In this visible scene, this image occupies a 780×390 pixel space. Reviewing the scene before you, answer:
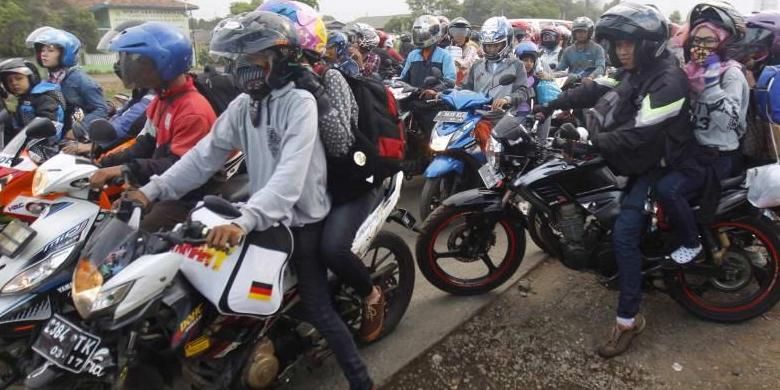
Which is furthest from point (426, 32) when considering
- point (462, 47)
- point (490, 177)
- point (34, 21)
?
point (34, 21)

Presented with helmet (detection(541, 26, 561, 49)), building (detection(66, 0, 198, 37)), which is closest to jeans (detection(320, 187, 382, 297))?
helmet (detection(541, 26, 561, 49))

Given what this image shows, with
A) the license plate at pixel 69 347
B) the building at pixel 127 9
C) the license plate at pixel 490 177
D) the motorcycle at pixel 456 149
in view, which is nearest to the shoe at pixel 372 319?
the license plate at pixel 490 177

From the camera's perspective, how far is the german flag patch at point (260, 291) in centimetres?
227

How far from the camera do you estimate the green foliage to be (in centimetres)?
2448

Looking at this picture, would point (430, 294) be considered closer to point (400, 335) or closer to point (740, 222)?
point (400, 335)

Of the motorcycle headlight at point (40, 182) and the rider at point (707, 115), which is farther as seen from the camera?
the rider at point (707, 115)

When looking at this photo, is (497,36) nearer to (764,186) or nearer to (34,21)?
(764,186)

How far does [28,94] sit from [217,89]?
2.09m

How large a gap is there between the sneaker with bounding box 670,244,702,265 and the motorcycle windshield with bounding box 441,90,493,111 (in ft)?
7.19

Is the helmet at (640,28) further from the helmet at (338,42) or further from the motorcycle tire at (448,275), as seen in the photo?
the helmet at (338,42)

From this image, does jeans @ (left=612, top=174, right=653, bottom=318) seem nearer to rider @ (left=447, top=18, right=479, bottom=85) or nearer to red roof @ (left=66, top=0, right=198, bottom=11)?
rider @ (left=447, top=18, right=479, bottom=85)

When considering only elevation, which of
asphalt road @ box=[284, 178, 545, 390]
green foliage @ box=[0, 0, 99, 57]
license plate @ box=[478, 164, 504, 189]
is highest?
license plate @ box=[478, 164, 504, 189]

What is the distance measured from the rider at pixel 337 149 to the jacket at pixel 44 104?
101 inches

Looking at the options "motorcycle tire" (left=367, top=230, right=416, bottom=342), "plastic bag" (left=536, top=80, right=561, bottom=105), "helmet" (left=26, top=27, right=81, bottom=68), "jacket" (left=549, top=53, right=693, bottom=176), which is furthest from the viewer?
"plastic bag" (left=536, top=80, right=561, bottom=105)
